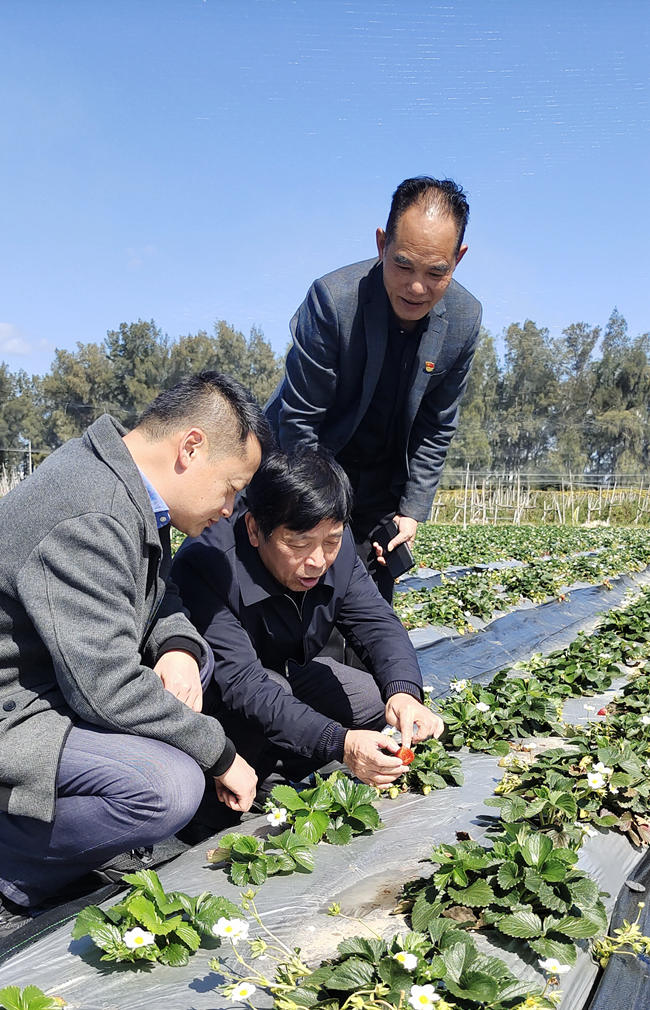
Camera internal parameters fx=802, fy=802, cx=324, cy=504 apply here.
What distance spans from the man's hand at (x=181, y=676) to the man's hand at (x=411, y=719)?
2.04 feet

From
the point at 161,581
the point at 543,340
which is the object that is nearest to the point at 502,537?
the point at 161,581

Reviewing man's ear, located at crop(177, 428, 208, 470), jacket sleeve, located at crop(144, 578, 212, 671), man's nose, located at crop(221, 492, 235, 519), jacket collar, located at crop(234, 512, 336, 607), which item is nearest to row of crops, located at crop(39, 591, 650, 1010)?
jacket sleeve, located at crop(144, 578, 212, 671)

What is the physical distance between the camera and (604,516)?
24672 millimetres

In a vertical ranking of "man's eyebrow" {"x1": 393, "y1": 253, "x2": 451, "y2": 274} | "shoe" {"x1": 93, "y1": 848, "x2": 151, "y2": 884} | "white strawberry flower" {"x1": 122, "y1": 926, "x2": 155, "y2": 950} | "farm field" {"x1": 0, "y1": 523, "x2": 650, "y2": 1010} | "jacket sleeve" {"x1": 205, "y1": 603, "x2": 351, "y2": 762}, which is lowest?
"shoe" {"x1": 93, "y1": 848, "x2": 151, "y2": 884}

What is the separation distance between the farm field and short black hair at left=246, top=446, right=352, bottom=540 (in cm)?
76

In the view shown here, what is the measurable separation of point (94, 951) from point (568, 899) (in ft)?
3.32

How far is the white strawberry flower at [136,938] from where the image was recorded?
152 centimetres

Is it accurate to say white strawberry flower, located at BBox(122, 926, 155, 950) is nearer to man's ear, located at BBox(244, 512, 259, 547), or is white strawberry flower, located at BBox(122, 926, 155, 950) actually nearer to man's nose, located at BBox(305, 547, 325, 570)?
man's nose, located at BBox(305, 547, 325, 570)

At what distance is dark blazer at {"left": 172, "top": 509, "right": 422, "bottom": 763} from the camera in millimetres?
2367

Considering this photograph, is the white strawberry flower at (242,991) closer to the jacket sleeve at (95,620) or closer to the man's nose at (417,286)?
the jacket sleeve at (95,620)

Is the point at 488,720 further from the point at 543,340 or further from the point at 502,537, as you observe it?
the point at 543,340

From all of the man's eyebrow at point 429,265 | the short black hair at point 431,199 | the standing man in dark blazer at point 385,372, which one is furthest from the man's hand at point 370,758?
the short black hair at point 431,199

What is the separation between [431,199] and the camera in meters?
2.71

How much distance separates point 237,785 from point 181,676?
325 mm
